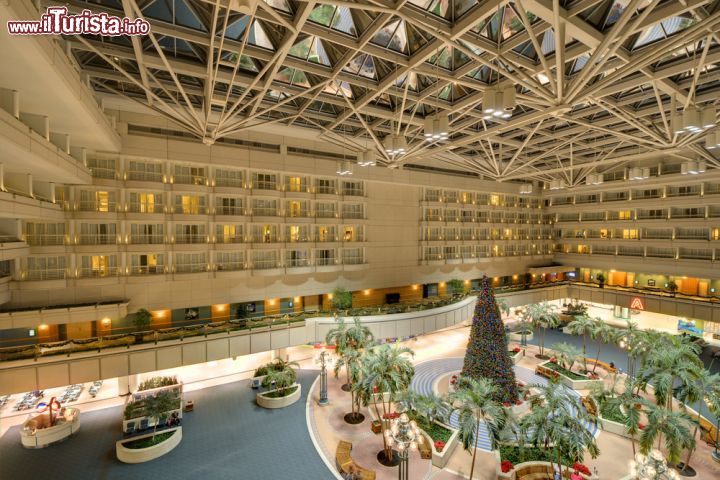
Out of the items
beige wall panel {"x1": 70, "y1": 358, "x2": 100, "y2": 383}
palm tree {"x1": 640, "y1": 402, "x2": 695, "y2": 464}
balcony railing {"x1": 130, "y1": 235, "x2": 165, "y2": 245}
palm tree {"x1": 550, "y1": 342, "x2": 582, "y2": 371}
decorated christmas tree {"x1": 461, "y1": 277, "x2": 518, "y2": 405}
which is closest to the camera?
palm tree {"x1": 640, "y1": 402, "x2": 695, "y2": 464}

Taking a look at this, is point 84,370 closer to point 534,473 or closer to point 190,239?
point 190,239

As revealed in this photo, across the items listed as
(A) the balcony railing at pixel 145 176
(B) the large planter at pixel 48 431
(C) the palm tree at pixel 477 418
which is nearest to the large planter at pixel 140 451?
(B) the large planter at pixel 48 431

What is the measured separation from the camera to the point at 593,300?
4700 cm

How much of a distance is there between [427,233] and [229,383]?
2701cm

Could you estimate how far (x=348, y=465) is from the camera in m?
16.2

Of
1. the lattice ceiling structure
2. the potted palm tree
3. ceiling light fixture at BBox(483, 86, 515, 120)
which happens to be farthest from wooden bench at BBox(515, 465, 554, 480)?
the lattice ceiling structure

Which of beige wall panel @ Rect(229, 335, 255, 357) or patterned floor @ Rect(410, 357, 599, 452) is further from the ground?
beige wall panel @ Rect(229, 335, 255, 357)

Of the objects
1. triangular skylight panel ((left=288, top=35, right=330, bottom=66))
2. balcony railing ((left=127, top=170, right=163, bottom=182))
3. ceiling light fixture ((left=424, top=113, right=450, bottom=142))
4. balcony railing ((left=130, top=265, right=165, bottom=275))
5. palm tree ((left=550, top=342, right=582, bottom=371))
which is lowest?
palm tree ((left=550, top=342, right=582, bottom=371))

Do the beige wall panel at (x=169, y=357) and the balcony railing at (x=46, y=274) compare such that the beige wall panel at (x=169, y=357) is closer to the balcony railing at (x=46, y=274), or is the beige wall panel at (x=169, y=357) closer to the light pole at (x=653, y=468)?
the balcony railing at (x=46, y=274)

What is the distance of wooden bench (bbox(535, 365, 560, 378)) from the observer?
27178mm

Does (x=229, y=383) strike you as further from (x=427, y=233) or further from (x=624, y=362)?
(x=624, y=362)

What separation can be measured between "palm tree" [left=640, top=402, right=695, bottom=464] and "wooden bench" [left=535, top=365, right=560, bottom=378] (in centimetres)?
1217

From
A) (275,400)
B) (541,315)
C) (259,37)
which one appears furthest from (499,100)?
(541,315)

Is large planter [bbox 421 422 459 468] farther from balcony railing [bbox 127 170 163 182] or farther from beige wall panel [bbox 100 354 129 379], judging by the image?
balcony railing [bbox 127 170 163 182]
